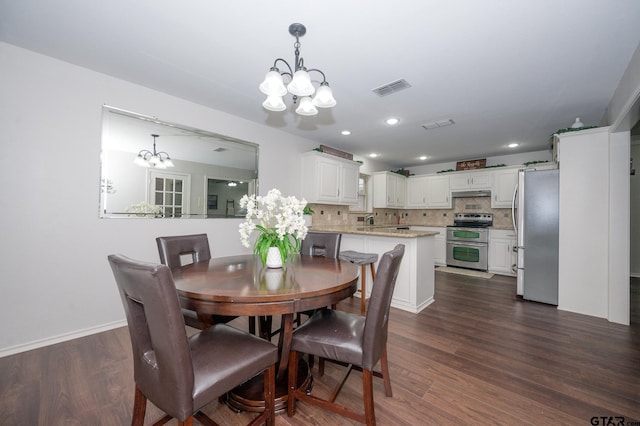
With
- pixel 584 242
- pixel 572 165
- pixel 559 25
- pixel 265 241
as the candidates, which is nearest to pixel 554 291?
pixel 584 242

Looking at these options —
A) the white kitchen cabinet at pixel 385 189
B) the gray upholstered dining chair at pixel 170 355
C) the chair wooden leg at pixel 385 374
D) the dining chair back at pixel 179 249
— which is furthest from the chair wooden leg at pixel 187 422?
the white kitchen cabinet at pixel 385 189

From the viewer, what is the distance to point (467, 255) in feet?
17.7

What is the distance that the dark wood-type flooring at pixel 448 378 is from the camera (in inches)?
58.1

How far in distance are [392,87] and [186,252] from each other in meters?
2.51

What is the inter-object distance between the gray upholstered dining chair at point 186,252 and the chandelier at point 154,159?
1082 mm

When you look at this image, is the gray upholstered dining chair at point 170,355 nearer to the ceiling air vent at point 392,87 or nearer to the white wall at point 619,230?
the ceiling air vent at point 392,87

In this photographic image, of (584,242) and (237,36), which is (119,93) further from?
(584,242)

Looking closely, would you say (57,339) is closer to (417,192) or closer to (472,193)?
(417,192)

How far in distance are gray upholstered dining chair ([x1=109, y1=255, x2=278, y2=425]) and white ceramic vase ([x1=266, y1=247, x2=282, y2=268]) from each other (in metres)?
0.61

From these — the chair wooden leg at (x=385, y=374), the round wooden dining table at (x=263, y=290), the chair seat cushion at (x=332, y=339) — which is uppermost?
the round wooden dining table at (x=263, y=290)

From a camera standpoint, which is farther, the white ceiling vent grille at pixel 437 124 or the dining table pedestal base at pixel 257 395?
the white ceiling vent grille at pixel 437 124

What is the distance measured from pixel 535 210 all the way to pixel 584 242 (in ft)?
1.97

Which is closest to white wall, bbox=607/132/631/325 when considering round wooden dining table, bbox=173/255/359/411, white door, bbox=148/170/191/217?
round wooden dining table, bbox=173/255/359/411

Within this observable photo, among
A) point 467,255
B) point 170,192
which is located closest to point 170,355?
point 170,192
